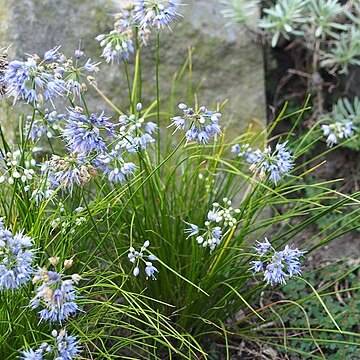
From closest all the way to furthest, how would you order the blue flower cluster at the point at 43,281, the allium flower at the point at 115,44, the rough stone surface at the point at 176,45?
1. the blue flower cluster at the point at 43,281
2. the allium flower at the point at 115,44
3. the rough stone surface at the point at 176,45

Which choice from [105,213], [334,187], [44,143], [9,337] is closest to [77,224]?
[105,213]

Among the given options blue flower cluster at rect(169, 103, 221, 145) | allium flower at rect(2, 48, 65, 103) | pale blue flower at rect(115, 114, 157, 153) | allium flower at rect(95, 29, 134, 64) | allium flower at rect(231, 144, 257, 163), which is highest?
allium flower at rect(2, 48, 65, 103)

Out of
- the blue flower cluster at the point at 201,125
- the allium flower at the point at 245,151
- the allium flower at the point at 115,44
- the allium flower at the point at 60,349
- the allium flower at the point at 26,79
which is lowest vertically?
the allium flower at the point at 245,151

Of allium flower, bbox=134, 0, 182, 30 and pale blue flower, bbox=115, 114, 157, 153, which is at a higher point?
allium flower, bbox=134, 0, 182, 30

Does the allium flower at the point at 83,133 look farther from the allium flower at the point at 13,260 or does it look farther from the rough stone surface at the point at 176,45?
the rough stone surface at the point at 176,45

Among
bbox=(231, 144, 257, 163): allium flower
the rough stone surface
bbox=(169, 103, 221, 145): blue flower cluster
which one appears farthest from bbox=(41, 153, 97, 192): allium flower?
the rough stone surface

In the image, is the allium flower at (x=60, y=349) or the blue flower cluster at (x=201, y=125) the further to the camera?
the blue flower cluster at (x=201, y=125)

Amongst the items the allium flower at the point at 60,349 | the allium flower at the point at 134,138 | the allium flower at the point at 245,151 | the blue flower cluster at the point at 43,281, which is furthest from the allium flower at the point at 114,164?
the allium flower at the point at 245,151

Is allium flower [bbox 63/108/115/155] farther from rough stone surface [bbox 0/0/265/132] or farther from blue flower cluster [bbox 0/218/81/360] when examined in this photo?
rough stone surface [bbox 0/0/265/132]
